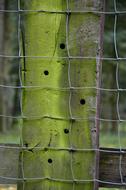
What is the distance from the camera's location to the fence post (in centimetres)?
351

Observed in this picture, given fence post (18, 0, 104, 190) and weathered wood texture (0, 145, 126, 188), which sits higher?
fence post (18, 0, 104, 190)

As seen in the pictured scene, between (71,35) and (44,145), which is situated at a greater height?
(71,35)

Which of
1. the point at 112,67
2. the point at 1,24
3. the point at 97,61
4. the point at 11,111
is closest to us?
the point at 97,61

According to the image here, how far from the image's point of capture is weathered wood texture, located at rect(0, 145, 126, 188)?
11.6 feet

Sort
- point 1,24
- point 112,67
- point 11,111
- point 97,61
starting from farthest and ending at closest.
A: point 11,111, point 112,67, point 1,24, point 97,61

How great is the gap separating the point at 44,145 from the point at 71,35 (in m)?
0.66

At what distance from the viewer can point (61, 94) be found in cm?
353

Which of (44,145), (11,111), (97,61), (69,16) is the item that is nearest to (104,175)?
(44,145)

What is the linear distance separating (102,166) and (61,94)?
49 centimetres

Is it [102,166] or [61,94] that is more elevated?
[61,94]

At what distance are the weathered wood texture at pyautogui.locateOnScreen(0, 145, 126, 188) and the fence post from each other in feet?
0.31

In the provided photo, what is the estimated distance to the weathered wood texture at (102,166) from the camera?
3549 millimetres

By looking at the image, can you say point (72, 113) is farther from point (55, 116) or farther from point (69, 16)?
point (69, 16)

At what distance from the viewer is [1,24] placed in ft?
47.8
